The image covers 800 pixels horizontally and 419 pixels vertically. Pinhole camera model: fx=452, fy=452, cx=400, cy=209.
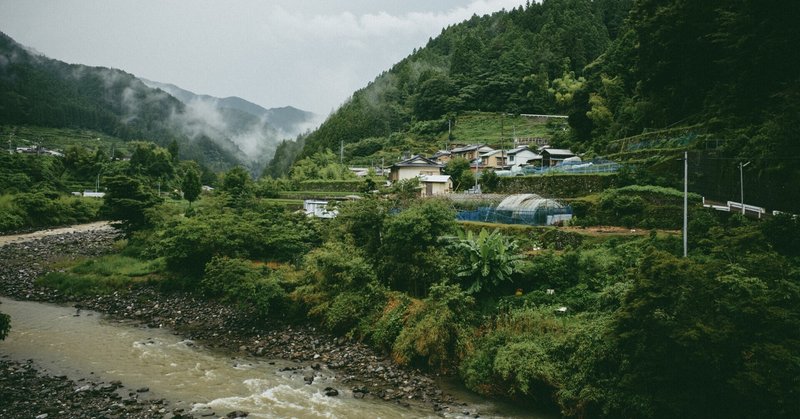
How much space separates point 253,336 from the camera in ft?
61.9

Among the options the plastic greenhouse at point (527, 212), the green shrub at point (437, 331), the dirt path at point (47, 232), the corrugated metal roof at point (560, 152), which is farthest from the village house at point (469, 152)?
the green shrub at point (437, 331)

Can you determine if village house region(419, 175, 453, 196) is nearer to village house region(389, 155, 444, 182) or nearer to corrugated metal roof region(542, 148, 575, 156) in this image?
village house region(389, 155, 444, 182)

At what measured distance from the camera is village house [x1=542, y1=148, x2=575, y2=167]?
4493cm

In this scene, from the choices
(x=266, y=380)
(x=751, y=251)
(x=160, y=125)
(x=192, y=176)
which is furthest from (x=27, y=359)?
(x=160, y=125)

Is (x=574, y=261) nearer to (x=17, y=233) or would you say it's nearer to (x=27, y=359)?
(x=27, y=359)

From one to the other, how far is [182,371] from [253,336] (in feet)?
12.2

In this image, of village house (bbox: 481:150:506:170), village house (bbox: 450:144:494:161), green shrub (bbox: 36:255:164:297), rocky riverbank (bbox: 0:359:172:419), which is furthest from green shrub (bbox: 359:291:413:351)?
village house (bbox: 450:144:494:161)

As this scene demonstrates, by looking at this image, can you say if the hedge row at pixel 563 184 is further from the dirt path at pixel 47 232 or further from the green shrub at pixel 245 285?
the dirt path at pixel 47 232

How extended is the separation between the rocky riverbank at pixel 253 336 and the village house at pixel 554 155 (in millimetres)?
33878

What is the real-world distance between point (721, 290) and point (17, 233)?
52180mm

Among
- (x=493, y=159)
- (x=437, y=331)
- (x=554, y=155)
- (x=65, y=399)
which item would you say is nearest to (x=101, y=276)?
(x=65, y=399)

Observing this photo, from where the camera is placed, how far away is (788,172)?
18.3 m

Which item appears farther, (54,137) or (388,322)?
(54,137)

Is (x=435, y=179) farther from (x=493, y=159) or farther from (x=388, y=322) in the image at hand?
(x=388, y=322)
